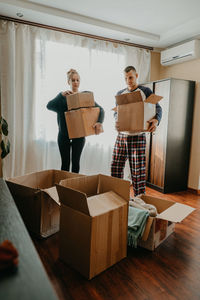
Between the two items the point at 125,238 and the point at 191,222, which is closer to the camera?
the point at 125,238

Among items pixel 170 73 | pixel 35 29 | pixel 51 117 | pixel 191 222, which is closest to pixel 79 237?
pixel 191 222

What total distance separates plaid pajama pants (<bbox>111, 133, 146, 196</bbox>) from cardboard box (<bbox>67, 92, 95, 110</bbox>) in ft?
1.76

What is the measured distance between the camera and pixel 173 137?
3.23 metres

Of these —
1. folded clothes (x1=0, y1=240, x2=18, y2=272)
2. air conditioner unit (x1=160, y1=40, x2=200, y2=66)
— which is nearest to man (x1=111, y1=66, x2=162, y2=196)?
air conditioner unit (x1=160, y1=40, x2=200, y2=66)

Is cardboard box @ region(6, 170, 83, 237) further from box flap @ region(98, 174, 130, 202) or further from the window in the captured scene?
the window

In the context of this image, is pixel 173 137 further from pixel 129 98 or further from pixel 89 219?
pixel 89 219

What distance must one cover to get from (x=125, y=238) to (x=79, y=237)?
34cm

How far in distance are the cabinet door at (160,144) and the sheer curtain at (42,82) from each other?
68 centimetres

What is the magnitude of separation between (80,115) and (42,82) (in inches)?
47.4

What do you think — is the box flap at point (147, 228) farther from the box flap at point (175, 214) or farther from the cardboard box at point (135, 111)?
the cardboard box at point (135, 111)

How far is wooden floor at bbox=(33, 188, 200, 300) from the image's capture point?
1.23m

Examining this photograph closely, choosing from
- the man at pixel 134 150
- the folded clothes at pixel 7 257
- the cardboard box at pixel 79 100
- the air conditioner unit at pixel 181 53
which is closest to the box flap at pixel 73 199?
the folded clothes at pixel 7 257

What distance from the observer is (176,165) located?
329 cm

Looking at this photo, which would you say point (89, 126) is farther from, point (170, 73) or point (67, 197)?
point (170, 73)
